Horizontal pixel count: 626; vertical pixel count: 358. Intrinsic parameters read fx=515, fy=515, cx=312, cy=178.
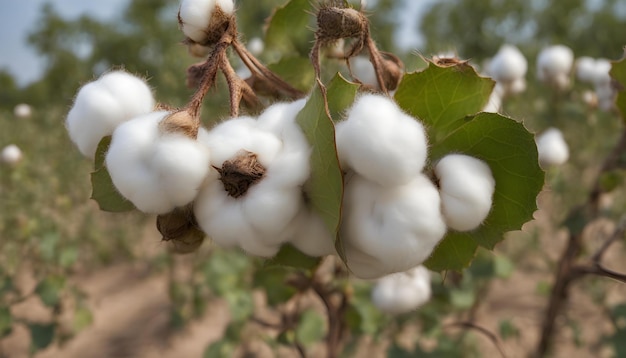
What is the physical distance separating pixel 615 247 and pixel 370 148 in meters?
3.18

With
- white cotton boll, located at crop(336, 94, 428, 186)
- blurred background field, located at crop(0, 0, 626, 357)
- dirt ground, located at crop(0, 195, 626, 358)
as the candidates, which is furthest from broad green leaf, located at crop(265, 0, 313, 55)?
dirt ground, located at crop(0, 195, 626, 358)

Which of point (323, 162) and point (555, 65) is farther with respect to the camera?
point (555, 65)

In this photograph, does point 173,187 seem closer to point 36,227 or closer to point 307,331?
point 307,331

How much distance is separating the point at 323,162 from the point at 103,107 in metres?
0.19

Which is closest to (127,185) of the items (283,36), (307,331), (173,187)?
(173,187)

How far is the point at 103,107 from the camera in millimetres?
401

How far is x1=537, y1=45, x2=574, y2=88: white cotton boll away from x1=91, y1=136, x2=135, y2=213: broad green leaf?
1.32 metres

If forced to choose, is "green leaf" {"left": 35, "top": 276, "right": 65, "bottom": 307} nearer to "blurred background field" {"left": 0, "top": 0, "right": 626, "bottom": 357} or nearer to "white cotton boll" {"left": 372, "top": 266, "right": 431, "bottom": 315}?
"blurred background field" {"left": 0, "top": 0, "right": 626, "bottom": 357}

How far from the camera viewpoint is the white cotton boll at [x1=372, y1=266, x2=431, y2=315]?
3.08ft

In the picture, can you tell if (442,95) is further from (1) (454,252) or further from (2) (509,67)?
(2) (509,67)

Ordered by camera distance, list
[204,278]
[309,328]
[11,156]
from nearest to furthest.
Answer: [309,328] < [204,278] < [11,156]

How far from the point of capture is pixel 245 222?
1.17 ft

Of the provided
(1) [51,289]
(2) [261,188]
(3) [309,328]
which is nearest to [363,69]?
(2) [261,188]

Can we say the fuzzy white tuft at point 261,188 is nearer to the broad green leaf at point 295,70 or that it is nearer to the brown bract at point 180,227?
the brown bract at point 180,227
